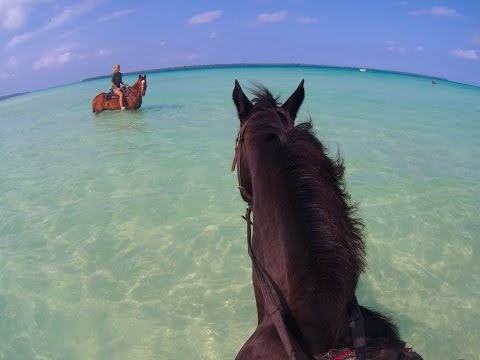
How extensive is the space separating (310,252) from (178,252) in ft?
15.8

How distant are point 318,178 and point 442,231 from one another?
614cm

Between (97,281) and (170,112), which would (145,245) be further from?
(170,112)

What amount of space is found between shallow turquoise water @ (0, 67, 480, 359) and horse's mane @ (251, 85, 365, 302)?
3.89 feet

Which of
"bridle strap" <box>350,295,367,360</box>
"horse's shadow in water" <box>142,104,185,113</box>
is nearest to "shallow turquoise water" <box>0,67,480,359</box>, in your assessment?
"bridle strap" <box>350,295,367,360</box>

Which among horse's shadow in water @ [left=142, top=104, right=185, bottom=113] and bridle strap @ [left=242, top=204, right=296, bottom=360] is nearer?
bridle strap @ [left=242, top=204, right=296, bottom=360]

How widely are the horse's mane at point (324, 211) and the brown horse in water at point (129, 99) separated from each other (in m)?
18.5

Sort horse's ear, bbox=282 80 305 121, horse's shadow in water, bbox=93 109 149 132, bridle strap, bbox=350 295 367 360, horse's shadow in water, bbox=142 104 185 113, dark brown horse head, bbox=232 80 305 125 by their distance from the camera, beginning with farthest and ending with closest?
horse's shadow in water, bbox=142 104 185 113 → horse's shadow in water, bbox=93 109 149 132 → horse's ear, bbox=282 80 305 121 → dark brown horse head, bbox=232 80 305 125 → bridle strap, bbox=350 295 367 360

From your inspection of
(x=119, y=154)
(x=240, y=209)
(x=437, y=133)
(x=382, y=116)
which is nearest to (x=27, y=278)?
(x=240, y=209)

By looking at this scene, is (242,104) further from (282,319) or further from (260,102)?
(282,319)

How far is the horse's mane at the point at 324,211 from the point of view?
5.10ft

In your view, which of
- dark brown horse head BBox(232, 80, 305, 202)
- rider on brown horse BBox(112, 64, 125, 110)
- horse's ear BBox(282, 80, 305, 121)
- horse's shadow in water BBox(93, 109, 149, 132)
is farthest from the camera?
rider on brown horse BBox(112, 64, 125, 110)

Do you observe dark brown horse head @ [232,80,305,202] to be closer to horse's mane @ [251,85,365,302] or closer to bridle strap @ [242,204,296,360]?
horse's mane @ [251,85,365,302]

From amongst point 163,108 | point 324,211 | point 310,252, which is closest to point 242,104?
point 324,211

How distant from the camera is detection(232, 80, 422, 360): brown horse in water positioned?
1.55m
